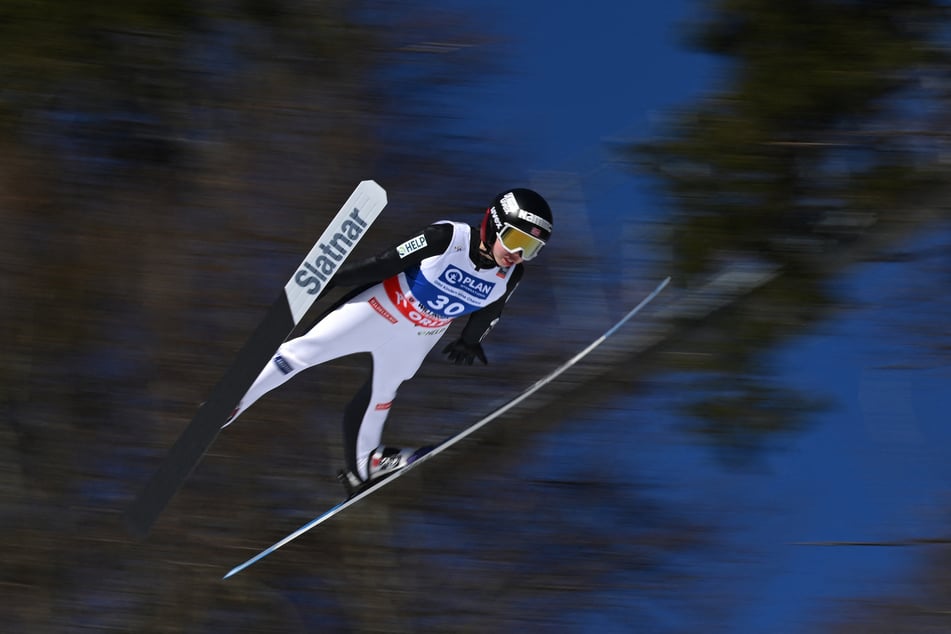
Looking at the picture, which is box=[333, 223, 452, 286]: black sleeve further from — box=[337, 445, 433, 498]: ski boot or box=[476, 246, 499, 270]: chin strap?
box=[337, 445, 433, 498]: ski boot

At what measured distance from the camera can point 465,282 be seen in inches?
177

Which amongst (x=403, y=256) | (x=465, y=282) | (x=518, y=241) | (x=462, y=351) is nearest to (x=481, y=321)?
(x=462, y=351)

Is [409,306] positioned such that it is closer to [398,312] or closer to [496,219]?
[398,312]

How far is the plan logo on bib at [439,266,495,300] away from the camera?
446 cm

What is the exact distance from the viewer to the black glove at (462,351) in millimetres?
4809

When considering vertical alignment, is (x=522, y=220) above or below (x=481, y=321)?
above

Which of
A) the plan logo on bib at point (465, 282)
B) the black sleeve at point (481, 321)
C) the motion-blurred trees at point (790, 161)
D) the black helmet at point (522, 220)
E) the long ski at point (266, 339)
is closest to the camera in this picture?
the black helmet at point (522, 220)

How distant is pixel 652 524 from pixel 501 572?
1.54 meters

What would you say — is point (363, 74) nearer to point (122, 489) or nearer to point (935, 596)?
point (122, 489)

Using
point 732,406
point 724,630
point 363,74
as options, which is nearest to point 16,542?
point 363,74

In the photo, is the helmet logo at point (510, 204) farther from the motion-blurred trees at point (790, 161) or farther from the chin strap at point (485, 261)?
the motion-blurred trees at point (790, 161)

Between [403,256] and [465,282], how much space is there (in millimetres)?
250

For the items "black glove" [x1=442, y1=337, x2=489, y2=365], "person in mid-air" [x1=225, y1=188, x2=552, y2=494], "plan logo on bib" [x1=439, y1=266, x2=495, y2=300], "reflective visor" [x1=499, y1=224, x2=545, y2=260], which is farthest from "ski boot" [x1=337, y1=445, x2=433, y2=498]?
"reflective visor" [x1=499, y1=224, x2=545, y2=260]

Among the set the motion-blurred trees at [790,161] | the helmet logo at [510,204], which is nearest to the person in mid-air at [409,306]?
the helmet logo at [510,204]
